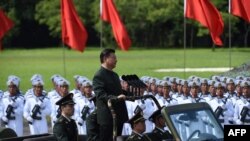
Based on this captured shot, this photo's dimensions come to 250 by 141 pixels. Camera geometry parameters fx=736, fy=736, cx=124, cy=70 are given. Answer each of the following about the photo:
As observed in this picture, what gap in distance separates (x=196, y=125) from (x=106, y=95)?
48.9 inches

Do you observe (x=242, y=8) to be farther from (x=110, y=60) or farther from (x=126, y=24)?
(x=126, y=24)

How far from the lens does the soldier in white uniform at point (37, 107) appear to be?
15.1 m

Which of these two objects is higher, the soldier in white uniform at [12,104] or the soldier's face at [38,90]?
the soldier's face at [38,90]

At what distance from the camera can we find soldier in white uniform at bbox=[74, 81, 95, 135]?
15267 mm

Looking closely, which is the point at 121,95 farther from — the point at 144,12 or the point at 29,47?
the point at 29,47

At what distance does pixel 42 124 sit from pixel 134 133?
22.9 ft

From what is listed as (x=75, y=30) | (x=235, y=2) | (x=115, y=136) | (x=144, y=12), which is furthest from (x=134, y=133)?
(x=144, y=12)

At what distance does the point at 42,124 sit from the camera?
15414 mm

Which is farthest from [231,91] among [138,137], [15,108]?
[138,137]

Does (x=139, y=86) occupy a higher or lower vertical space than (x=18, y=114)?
higher

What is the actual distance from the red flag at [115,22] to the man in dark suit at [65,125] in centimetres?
983

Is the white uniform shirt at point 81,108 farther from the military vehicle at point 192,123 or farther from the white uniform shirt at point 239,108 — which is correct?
the military vehicle at point 192,123

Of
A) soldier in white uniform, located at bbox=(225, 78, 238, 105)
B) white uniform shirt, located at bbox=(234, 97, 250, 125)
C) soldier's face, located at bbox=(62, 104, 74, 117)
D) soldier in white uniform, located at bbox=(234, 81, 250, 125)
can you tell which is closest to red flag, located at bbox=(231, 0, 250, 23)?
soldier in white uniform, located at bbox=(225, 78, 238, 105)

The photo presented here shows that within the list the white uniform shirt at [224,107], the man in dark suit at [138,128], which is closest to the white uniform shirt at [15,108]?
the white uniform shirt at [224,107]
